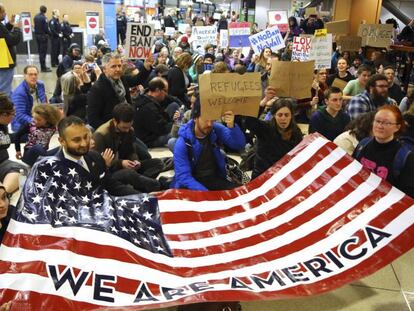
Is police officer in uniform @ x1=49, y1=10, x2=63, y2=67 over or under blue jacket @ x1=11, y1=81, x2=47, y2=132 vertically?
over

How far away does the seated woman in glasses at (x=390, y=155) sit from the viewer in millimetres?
3506

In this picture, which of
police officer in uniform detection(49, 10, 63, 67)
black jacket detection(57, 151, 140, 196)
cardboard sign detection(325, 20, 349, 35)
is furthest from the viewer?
police officer in uniform detection(49, 10, 63, 67)

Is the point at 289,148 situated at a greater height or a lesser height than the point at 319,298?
greater

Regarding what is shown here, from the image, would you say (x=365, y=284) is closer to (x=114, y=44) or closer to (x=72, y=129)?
(x=72, y=129)

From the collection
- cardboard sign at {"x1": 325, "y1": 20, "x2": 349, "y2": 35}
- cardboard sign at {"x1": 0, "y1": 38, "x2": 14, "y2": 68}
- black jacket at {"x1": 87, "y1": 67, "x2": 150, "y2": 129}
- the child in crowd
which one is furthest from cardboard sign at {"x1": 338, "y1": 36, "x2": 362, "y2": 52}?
the child in crowd

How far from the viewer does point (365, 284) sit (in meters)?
3.39

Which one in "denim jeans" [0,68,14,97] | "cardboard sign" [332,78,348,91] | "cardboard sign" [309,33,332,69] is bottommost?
"denim jeans" [0,68,14,97]

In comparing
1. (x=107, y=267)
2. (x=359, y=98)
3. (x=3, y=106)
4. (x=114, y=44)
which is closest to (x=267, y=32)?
(x=359, y=98)

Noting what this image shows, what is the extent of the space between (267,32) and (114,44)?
12278 millimetres

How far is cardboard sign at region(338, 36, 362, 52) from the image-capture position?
9.61 meters

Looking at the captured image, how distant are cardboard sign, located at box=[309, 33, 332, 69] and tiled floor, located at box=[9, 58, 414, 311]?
4127 millimetres

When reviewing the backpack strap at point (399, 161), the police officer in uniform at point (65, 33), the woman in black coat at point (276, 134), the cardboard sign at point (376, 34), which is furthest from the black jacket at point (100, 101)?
the police officer in uniform at point (65, 33)

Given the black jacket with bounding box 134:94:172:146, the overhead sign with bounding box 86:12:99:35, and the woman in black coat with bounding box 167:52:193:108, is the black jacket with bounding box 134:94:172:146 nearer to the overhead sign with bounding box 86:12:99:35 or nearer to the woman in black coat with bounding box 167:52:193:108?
the woman in black coat with bounding box 167:52:193:108

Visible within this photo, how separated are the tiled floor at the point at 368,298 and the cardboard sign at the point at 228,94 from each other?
1.54 m
